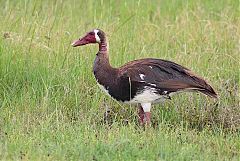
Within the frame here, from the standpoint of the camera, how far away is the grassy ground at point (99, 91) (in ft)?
22.5

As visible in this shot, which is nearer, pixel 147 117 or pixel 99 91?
pixel 147 117

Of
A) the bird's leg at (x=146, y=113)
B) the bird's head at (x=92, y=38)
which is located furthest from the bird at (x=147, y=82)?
the bird's head at (x=92, y=38)

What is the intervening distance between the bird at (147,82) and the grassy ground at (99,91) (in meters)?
0.26

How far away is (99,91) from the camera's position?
8461 mm

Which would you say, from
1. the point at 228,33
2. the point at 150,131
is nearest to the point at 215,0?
the point at 228,33

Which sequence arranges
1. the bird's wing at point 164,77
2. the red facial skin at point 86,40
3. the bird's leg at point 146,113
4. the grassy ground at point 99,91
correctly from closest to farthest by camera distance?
the grassy ground at point 99,91
the bird's wing at point 164,77
the bird's leg at point 146,113
the red facial skin at point 86,40

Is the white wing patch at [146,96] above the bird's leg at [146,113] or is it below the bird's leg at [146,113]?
above

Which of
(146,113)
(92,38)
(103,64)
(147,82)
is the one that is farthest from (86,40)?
(146,113)

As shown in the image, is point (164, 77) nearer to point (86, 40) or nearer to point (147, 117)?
point (147, 117)

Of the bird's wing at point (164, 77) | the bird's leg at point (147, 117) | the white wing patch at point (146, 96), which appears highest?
the bird's wing at point (164, 77)

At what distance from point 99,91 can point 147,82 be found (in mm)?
920

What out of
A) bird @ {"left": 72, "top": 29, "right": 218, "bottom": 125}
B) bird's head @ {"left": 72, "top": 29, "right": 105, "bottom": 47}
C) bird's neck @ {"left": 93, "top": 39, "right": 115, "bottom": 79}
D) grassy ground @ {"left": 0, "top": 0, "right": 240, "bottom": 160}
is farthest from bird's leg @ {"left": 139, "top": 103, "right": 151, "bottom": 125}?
bird's head @ {"left": 72, "top": 29, "right": 105, "bottom": 47}

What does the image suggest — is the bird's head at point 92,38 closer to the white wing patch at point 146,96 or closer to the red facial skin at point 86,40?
the red facial skin at point 86,40

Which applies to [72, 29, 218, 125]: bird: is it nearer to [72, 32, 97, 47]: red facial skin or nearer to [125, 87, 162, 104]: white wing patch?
[125, 87, 162, 104]: white wing patch
